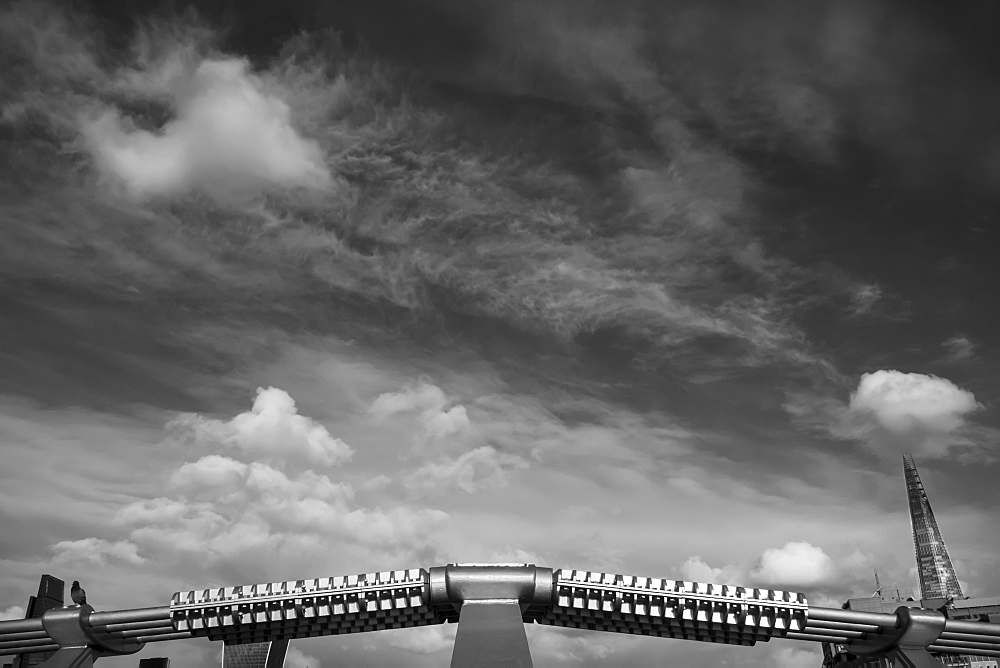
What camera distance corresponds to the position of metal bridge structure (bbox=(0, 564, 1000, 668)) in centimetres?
2967

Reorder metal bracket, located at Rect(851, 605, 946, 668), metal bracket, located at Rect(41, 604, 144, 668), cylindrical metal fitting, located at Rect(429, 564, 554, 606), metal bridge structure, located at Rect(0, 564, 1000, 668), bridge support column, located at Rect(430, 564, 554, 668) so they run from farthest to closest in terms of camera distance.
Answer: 1. metal bracket, located at Rect(41, 604, 144, 668)
2. metal bracket, located at Rect(851, 605, 946, 668)
3. metal bridge structure, located at Rect(0, 564, 1000, 668)
4. cylindrical metal fitting, located at Rect(429, 564, 554, 606)
5. bridge support column, located at Rect(430, 564, 554, 668)

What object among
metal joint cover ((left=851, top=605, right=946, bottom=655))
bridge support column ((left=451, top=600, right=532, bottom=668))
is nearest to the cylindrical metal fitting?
bridge support column ((left=451, top=600, right=532, bottom=668))

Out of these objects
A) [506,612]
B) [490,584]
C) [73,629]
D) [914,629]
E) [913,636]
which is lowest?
[73,629]

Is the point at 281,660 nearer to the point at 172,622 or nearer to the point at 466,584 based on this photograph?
the point at 172,622

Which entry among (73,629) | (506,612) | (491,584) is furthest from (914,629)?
(73,629)

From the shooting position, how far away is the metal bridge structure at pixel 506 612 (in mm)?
29672

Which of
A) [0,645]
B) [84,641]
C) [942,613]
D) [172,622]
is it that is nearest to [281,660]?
[172,622]

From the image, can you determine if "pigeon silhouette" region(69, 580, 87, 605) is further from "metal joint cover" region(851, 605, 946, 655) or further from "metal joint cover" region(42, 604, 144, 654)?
"metal joint cover" region(851, 605, 946, 655)

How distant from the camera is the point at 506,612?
28.8 metres

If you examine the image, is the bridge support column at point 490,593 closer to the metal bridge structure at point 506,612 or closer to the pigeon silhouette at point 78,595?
the metal bridge structure at point 506,612

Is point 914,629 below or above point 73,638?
above

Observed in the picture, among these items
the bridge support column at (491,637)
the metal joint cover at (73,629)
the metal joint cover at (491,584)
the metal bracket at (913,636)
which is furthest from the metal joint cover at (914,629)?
the metal joint cover at (73,629)

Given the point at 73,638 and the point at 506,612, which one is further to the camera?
the point at 73,638

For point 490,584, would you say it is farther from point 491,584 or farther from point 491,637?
point 491,637
